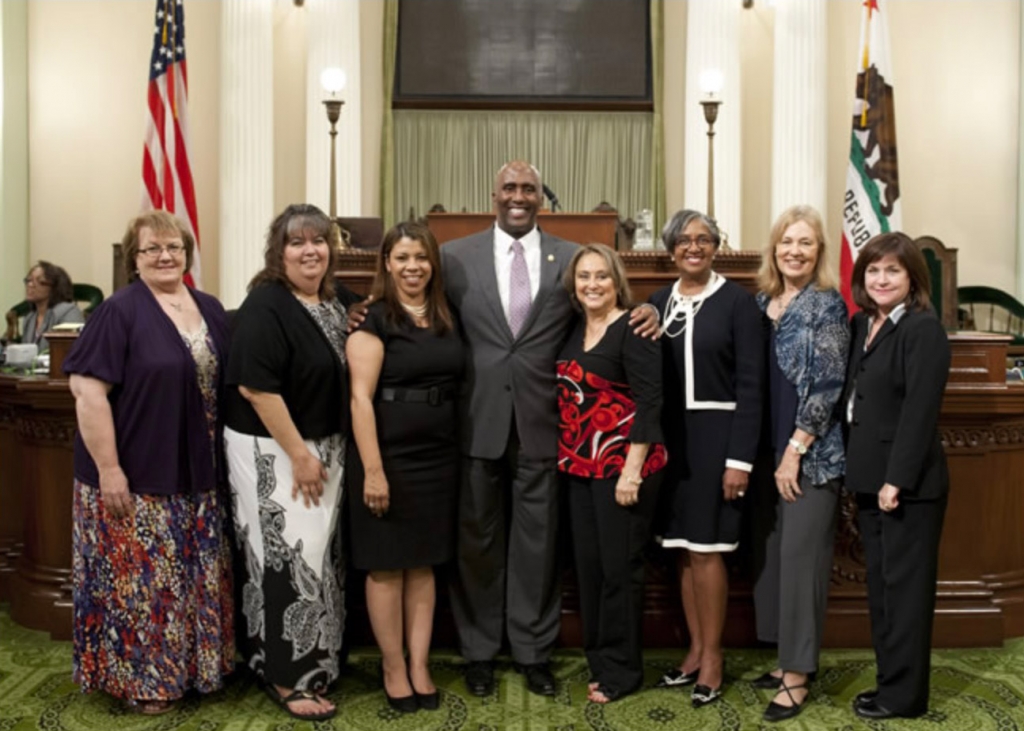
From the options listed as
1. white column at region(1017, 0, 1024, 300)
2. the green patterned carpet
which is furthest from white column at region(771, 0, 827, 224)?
the green patterned carpet

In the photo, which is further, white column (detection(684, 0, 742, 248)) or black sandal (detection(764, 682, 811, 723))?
white column (detection(684, 0, 742, 248))

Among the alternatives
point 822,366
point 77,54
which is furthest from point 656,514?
point 77,54

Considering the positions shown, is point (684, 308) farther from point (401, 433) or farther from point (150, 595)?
point (150, 595)

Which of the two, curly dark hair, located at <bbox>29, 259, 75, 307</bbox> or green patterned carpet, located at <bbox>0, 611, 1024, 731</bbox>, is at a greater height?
curly dark hair, located at <bbox>29, 259, 75, 307</bbox>

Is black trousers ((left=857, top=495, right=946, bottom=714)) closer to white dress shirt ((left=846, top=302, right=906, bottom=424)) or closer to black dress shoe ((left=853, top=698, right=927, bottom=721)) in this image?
black dress shoe ((left=853, top=698, right=927, bottom=721))

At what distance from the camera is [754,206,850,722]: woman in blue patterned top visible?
10.5 ft

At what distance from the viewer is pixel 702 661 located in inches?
134

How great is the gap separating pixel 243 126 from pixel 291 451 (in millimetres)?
7358

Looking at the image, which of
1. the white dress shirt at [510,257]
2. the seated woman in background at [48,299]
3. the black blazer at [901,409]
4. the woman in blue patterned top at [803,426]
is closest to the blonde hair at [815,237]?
the woman in blue patterned top at [803,426]

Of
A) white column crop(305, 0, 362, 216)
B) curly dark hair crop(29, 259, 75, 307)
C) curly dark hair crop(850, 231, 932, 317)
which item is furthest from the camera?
white column crop(305, 0, 362, 216)

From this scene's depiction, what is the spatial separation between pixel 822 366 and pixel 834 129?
806 cm

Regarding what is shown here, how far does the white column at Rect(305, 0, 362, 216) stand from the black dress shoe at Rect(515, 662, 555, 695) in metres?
7.19

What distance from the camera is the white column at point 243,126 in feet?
31.7

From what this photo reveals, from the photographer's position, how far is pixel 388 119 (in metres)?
10.5
